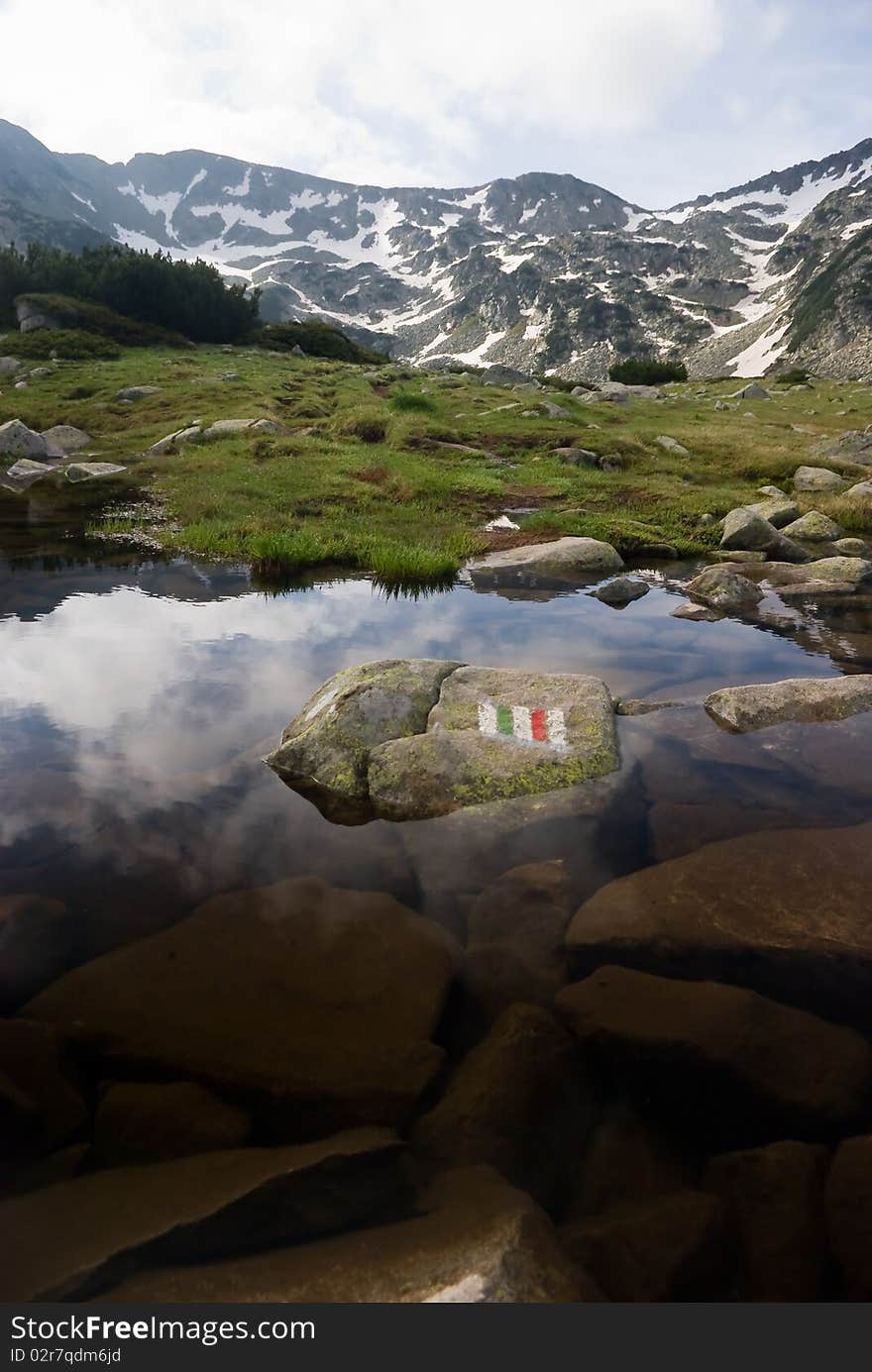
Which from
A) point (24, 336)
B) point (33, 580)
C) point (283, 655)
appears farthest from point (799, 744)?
point (24, 336)

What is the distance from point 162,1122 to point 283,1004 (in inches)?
38.2

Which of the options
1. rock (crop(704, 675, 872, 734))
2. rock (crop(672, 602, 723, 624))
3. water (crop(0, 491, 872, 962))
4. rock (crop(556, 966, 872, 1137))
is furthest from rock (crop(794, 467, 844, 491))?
rock (crop(556, 966, 872, 1137))

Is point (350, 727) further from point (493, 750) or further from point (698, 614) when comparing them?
point (698, 614)

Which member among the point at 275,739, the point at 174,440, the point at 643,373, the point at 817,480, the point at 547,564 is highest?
the point at 643,373

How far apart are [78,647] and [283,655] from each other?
3.29m

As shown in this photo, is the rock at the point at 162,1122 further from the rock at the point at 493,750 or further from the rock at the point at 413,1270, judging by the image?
the rock at the point at 493,750

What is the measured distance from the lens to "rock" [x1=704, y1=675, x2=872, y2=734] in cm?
864

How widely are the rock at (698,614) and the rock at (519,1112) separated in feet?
36.8

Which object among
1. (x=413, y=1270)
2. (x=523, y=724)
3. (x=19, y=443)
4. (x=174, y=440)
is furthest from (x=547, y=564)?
(x=19, y=443)

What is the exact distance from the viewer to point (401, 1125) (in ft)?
12.6

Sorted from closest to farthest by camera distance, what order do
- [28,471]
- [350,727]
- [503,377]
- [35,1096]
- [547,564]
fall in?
1. [35,1096]
2. [350,727]
3. [547,564]
4. [28,471]
5. [503,377]

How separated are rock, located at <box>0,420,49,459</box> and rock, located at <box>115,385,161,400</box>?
42.6ft

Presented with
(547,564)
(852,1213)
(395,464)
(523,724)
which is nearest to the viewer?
(852,1213)

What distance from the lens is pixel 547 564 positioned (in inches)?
702
